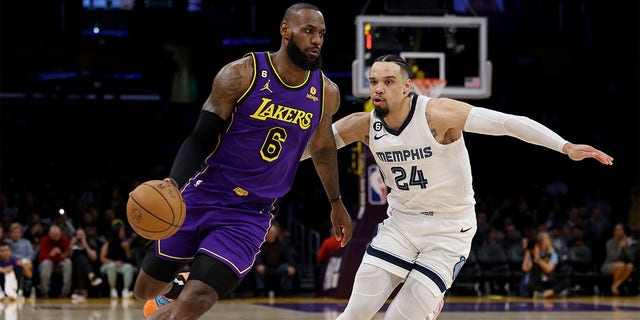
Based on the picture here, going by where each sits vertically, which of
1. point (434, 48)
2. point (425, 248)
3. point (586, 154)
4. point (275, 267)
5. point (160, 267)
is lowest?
point (275, 267)

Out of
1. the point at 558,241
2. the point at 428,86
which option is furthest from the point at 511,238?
the point at 428,86

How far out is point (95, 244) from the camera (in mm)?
16250

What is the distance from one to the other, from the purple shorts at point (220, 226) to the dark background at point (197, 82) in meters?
15.5

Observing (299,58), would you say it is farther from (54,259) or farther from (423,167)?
(54,259)

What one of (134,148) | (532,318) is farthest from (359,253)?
(134,148)

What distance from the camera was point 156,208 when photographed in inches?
215

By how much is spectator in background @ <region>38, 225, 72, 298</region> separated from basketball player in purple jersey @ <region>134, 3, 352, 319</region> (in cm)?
986

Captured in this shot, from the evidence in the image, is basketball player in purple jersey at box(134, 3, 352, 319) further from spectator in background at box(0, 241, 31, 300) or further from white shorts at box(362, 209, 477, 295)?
spectator in background at box(0, 241, 31, 300)

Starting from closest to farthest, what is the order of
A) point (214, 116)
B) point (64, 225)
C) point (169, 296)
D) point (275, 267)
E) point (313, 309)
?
point (214, 116) → point (169, 296) → point (313, 309) → point (64, 225) → point (275, 267)

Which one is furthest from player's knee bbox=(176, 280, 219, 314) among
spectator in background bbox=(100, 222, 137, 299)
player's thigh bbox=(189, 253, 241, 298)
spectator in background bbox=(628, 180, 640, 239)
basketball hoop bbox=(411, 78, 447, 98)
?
spectator in background bbox=(628, 180, 640, 239)

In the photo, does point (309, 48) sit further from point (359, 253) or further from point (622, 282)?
point (622, 282)

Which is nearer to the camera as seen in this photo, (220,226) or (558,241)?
(220,226)

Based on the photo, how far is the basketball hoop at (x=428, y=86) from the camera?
14.1 meters

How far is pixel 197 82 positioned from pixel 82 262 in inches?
422
